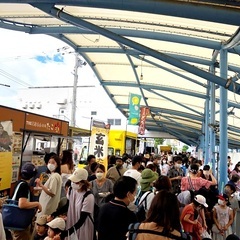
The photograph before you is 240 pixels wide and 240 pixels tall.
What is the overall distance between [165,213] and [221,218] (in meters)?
3.67

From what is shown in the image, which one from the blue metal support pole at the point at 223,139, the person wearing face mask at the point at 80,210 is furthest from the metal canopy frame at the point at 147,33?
the person wearing face mask at the point at 80,210

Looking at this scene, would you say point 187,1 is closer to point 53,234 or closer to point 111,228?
point 111,228

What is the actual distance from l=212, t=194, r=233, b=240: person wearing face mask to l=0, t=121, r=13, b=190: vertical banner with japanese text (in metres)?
4.10

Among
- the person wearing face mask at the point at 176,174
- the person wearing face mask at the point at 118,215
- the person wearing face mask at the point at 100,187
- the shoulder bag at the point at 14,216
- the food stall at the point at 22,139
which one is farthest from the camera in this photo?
the person wearing face mask at the point at 176,174

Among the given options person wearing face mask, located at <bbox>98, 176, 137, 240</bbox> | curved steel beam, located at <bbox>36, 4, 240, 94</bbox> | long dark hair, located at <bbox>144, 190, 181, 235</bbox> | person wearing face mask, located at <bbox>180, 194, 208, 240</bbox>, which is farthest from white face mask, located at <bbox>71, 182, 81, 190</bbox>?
curved steel beam, located at <bbox>36, 4, 240, 94</bbox>

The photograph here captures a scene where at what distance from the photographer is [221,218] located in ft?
17.9

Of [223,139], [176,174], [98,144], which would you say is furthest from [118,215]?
[223,139]

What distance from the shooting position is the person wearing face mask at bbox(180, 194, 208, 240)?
13.6 feet

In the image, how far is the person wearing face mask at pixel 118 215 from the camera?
282cm

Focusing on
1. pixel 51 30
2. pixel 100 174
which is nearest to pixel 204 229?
pixel 100 174

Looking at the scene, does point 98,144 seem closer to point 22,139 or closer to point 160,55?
point 22,139

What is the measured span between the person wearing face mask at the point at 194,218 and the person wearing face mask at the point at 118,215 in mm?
1576

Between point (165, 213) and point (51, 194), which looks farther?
point (51, 194)

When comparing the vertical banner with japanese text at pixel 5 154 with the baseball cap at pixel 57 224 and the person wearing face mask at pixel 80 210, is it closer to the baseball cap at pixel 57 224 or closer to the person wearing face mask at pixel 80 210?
the person wearing face mask at pixel 80 210
